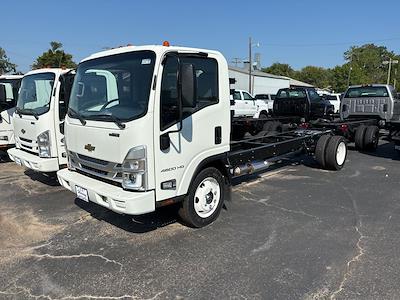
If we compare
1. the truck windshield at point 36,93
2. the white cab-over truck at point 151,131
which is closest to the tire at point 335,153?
the white cab-over truck at point 151,131

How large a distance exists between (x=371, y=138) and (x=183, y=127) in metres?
8.80

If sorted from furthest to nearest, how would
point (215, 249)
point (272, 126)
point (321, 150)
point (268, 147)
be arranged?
point (272, 126) → point (321, 150) → point (268, 147) → point (215, 249)

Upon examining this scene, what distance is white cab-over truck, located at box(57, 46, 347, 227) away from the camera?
14.0ft

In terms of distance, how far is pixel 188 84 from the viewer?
423 cm

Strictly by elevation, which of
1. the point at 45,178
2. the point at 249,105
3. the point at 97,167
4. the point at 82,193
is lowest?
the point at 45,178

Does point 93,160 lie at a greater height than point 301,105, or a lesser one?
lesser

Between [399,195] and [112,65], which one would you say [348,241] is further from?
[112,65]

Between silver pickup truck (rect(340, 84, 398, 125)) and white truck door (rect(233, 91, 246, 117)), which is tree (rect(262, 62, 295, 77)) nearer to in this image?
white truck door (rect(233, 91, 246, 117))

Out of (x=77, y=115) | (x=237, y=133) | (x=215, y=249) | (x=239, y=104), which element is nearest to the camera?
(x=215, y=249)

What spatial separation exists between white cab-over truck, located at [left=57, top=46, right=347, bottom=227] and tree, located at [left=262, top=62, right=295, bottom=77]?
103 meters

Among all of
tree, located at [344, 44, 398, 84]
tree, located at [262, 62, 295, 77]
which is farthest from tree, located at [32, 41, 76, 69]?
tree, located at [344, 44, 398, 84]

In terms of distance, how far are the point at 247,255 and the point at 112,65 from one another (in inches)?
113

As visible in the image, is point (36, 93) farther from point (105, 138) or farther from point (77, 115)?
point (105, 138)

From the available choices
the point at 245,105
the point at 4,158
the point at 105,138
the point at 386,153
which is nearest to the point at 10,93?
the point at 4,158
